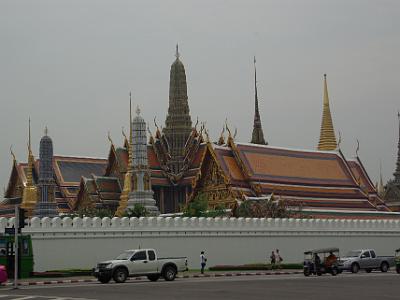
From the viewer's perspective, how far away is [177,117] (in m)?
68.3

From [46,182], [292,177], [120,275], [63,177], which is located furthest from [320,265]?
[63,177]

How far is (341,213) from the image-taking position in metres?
54.8

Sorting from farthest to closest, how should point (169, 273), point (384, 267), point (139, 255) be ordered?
point (384, 267), point (169, 273), point (139, 255)

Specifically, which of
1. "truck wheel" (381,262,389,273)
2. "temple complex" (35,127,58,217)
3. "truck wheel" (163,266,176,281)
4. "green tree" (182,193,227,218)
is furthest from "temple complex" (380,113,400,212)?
"truck wheel" (163,266,176,281)

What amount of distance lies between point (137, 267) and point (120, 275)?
2.12 ft

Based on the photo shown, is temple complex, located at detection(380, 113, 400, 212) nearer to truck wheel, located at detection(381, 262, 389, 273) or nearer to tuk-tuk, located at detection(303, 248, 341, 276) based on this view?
truck wheel, located at detection(381, 262, 389, 273)

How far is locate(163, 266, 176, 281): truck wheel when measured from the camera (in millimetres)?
29312

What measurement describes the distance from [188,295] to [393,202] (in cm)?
5264

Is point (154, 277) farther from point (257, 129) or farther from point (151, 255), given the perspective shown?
point (257, 129)

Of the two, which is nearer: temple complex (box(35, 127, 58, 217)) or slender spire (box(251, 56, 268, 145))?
temple complex (box(35, 127, 58, 217))

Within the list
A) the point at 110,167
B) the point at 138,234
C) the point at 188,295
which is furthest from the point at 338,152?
the point at 188,295

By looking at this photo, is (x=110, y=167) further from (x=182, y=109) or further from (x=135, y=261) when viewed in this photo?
(x=135, y=261)

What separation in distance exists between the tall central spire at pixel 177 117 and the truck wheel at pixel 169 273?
1419 inches

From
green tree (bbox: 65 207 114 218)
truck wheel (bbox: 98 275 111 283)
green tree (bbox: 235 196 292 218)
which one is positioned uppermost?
green tree (bbox: 65 207 114 218)
